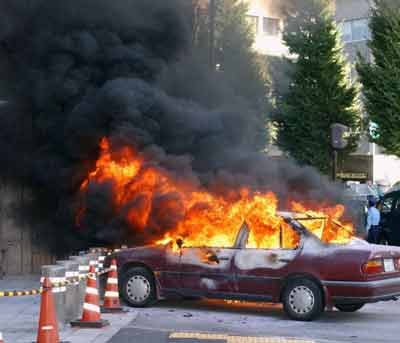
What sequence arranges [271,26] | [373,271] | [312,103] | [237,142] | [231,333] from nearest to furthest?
[231,333], [373,271], [237,142], [312,103], [271,26]

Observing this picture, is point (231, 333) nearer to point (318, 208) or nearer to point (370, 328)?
point (370, 328)

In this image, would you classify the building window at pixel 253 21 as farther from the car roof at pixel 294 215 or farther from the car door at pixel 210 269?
the car door at pixel 210 269

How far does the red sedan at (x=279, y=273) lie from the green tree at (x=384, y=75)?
44.4 ft

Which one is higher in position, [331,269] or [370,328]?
[331,269]

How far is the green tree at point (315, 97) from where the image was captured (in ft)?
88.1

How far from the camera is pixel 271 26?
149ft

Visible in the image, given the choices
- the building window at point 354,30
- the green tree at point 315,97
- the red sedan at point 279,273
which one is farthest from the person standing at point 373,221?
the building window at point 354,30

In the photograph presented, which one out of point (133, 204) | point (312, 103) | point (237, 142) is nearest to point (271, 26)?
point (312, 103)

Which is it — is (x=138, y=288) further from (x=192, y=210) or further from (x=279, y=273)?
(x=279, y=273)

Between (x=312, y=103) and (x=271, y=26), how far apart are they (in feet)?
61.0

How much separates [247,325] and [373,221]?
911 cm

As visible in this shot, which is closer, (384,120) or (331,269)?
(331,269)

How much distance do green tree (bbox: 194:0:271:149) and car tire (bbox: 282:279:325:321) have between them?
9996mm

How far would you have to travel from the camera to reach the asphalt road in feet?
29.3
